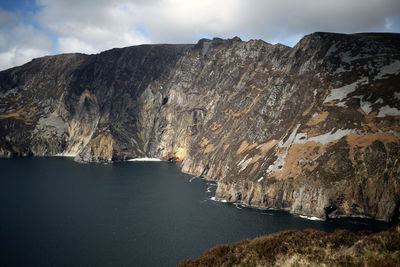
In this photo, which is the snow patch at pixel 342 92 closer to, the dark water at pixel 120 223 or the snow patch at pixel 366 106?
the snow patch at pixel 366 106

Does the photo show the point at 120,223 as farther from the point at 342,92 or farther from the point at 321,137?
the point at 342,92

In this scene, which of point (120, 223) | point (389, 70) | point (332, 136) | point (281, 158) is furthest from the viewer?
point (389, 70)

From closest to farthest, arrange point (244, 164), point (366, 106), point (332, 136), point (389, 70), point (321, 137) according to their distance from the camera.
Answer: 1. point (332, 136)
2. point (366, 106)
3. point (321, 137)
4. point (389, 70)
5. point (244, 164)

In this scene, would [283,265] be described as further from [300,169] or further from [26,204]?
[26,204]

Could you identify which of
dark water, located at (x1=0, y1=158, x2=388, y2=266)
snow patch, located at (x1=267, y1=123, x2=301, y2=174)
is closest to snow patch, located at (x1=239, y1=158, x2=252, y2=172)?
snow patch, located at (x1=267, y1=123, x2=301, y2=174)

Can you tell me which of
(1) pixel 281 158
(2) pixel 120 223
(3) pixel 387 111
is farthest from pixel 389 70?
(2) pixel 120 223

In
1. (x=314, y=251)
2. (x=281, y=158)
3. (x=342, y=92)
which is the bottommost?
(x=314, y=251)

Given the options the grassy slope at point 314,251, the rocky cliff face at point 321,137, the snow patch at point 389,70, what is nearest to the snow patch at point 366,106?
the rocky cliff face at point 321,137
